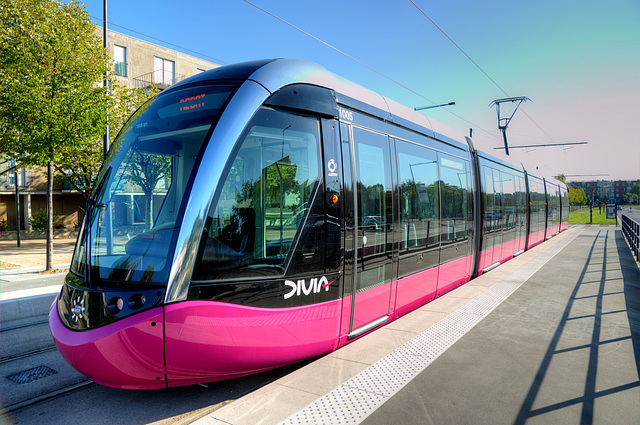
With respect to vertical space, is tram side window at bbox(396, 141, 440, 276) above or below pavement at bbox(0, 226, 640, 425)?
above

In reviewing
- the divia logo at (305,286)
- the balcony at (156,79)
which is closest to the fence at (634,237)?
the divia logo at (305,286)

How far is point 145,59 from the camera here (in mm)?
32938

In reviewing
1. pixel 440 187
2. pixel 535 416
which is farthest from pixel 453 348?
pixel 440 187

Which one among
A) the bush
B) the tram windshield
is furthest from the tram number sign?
the bush

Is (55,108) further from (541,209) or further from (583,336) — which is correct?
(541,209)

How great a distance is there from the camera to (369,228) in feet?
17.2

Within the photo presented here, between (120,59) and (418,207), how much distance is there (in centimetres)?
3178

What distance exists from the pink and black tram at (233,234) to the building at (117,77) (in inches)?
1086

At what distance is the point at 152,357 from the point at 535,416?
10.6 ft

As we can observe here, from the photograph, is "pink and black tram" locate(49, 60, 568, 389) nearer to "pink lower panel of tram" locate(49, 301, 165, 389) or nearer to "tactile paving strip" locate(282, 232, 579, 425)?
"pink lower panel of tram" locate(49, 301, 165, 389)

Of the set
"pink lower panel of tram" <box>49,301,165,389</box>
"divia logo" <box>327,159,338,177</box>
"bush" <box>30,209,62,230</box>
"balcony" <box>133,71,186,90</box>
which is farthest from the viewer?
"balcony" <box>133,71,186,90</box>

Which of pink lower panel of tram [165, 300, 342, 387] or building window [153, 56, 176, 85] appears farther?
building window [153, 56, 176, 85]

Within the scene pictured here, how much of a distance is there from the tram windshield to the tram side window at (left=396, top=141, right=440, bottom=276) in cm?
315

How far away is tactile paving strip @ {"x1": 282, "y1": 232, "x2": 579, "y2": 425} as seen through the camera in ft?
11.9
